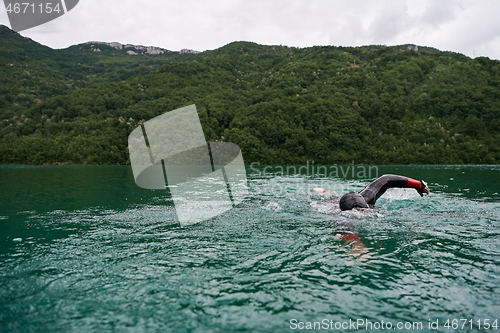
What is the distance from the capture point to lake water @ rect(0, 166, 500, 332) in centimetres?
429

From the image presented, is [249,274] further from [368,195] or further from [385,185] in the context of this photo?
[385,185]

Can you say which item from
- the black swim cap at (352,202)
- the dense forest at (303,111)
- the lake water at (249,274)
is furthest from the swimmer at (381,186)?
the dense forest at (303,111)

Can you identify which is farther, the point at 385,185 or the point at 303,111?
the point at 303,111

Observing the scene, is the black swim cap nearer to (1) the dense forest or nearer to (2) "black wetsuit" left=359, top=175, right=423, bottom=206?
(2) "black wetsuit" left=359, top=175, right=423, bottom=206

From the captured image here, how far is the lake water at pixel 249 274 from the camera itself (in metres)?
4.29

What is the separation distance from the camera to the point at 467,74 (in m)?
113

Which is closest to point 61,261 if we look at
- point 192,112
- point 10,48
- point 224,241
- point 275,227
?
point 224,241

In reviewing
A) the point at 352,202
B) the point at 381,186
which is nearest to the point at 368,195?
the point at 381,186

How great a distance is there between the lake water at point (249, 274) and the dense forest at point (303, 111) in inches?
3052

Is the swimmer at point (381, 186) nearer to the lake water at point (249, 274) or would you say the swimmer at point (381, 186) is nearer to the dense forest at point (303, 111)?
the lake water at point (249, 274)

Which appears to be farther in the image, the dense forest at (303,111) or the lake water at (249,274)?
the dense forest at (303,111)

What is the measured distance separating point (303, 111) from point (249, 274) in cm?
10296

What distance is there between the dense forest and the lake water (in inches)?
3052

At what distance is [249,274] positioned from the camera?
579cm
